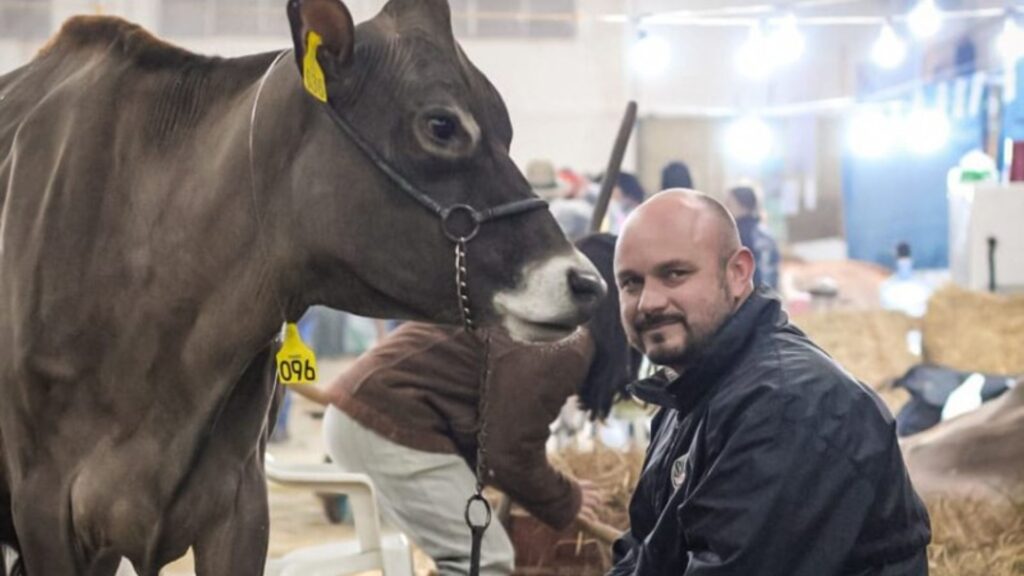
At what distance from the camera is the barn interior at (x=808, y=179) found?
4465 millimetres

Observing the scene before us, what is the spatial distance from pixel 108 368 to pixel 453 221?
66 cm

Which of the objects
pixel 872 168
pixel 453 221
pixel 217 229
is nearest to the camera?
pixel 453 221

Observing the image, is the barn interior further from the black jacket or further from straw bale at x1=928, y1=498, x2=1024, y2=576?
the black jacket

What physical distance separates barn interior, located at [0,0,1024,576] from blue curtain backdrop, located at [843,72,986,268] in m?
0.02

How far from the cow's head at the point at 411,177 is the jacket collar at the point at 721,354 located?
0.20 m

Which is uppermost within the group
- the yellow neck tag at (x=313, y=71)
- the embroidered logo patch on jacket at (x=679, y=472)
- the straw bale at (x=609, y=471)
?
the yellow neck tag at (x=313, y=71)

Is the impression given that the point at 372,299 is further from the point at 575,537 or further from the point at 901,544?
the point at 575,537

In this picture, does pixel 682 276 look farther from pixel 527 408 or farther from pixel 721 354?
pixel 527 408

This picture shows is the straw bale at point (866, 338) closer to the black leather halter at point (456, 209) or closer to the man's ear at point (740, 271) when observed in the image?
the man's ear at point (740, 271)

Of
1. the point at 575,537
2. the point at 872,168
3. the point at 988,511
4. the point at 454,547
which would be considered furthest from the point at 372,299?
the point at 872,168

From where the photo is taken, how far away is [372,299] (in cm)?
255

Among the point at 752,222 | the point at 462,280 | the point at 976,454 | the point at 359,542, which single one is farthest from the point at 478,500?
the point at 752,222

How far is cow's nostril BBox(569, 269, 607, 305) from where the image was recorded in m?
2.33

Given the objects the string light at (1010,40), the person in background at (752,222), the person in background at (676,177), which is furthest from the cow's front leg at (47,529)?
the person in background at (752,222)
